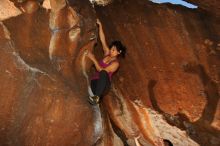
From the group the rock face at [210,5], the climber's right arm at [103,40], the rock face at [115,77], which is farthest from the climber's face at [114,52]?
the rock face at [210,5]

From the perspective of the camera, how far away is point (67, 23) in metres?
9.17

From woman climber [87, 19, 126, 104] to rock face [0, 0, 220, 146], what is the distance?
8.2 inches

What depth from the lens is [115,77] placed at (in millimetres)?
10336

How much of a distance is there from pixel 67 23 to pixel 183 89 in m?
3.08

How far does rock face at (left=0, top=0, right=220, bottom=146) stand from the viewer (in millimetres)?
8195

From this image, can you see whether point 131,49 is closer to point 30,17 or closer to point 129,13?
point 129,13

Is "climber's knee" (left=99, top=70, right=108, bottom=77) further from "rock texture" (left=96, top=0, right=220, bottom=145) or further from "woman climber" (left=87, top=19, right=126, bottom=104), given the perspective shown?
"rock texture" (left=96, top=0, right=220, bottom=145)

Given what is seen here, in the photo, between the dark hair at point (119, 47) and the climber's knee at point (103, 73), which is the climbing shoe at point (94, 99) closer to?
the climber's knee at point (103, 73)

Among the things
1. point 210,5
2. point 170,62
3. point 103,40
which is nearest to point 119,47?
point 103,40

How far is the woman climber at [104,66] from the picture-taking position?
29.8ft

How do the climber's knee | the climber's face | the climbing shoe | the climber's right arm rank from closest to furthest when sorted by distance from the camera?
the climbing shoe, the climber's knee, the climber's face, the climber's right arm

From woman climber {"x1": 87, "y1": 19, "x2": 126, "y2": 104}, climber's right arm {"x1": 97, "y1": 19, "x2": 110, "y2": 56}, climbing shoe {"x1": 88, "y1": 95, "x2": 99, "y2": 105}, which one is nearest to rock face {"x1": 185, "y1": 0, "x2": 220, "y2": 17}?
woman climber {"x1": 87, "y1": 19, "x2": 126, "y2": 104}

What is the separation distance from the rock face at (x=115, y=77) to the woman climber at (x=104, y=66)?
0.21m

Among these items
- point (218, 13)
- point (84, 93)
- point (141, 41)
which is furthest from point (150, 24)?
point (84, 93)
